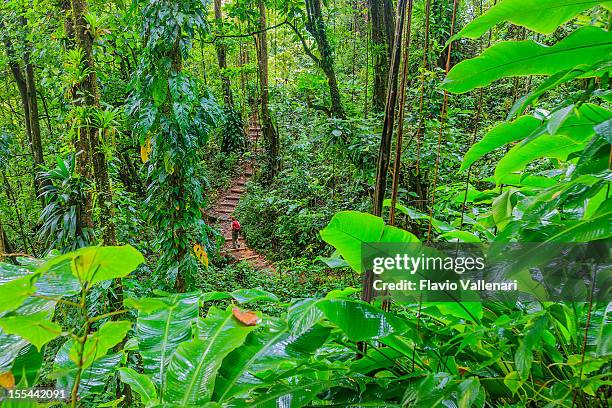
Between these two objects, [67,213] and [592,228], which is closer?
[592,228]

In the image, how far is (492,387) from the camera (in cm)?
74

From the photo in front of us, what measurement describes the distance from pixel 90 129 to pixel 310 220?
4.56 meters

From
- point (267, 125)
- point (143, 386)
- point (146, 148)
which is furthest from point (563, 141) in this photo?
point (267, 125)

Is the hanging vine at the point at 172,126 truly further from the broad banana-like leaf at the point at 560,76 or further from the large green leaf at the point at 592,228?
the large green leaf at the point at 592,228

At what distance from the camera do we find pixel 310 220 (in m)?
7.20

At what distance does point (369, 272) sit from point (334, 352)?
0.74 ft

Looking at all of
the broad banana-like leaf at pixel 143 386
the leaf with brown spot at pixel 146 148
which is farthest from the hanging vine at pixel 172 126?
the broad banana-like leaf at pixel 143 386

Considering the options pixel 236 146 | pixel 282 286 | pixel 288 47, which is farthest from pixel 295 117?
pixel 282 286

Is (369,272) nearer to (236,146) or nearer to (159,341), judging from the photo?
(159,341)

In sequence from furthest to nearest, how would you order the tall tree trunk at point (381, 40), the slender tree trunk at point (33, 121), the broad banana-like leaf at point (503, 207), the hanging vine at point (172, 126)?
1. the slender tree trunk at point (33, 121)
2. the tall tree trunk at point (381, 40)
3. the hanging vine at point (172, 126)
4. the broad banana-like leaf at point (503, 207)

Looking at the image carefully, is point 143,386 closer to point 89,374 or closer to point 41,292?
point 89,374

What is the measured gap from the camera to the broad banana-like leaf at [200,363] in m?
0.62

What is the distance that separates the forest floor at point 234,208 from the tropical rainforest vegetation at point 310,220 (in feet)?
0.41

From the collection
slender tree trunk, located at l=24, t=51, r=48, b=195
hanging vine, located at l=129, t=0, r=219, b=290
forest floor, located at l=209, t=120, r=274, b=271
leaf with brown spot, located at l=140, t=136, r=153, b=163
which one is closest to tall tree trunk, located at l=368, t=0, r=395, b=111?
hanging vine, located at l=129, t=0, r=219, b=290
